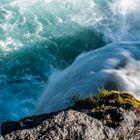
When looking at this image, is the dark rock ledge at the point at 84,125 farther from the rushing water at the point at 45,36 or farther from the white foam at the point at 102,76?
the rushing water at the point at 45,36

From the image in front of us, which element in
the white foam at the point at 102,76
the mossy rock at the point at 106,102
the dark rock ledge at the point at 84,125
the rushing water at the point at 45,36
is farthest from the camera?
the rushing water at the point at 45,36

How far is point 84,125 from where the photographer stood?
4465 millimetres

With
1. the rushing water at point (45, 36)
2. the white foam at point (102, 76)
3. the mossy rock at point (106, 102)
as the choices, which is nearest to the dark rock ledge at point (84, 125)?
the mossy rock at point (106, 102)

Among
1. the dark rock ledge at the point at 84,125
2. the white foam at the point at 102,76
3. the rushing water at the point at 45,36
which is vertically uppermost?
the rushing water at the point at 45,36

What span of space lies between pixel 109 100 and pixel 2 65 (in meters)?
8.92

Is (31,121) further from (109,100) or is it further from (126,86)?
(126,86)

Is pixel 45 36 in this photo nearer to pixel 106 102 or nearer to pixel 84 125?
pixel 106 102

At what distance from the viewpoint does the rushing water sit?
13137 millimetres

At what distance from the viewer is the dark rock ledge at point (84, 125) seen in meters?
4.31

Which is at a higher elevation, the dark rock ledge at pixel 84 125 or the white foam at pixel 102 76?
the white foam at pixel 102 76

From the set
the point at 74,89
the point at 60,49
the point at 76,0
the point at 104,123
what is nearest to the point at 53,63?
the point at 60,49

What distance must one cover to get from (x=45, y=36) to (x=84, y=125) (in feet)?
37.5

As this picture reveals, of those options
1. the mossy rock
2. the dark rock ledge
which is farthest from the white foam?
the dark rock ledge

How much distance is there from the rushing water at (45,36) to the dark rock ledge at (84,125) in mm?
6793
